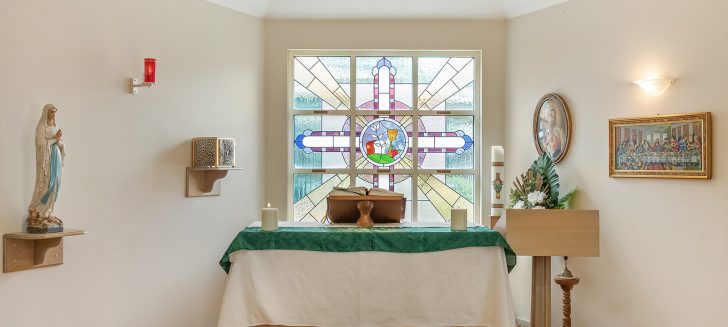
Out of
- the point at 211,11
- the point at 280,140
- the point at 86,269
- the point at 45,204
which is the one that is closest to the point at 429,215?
the point at 280,140

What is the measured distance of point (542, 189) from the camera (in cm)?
514

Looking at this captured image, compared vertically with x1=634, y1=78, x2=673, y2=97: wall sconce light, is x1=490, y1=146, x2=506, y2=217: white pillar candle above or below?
below

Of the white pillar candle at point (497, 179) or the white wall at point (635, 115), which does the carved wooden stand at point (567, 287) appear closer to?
the white wall at point (635, 115)

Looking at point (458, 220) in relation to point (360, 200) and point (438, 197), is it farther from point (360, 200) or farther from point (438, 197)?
point (438, 197)

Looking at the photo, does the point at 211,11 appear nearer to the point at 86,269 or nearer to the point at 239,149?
the point at 239,149

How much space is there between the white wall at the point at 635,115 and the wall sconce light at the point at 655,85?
42 mm

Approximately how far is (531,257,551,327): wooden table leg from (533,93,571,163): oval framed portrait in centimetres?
158

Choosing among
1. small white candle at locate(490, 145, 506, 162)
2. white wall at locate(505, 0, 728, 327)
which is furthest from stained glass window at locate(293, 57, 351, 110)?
white wall at locate(505, 0, 728, 327)

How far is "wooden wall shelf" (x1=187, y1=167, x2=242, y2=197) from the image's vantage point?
489 centimetres

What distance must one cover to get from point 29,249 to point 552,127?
12.7ft

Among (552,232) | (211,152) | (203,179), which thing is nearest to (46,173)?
(211,152)

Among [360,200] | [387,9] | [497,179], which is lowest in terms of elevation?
[360,200]

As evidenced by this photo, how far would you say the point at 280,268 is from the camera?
3.66 metres

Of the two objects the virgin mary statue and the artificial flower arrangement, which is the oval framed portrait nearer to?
the artificial flower arrangement
